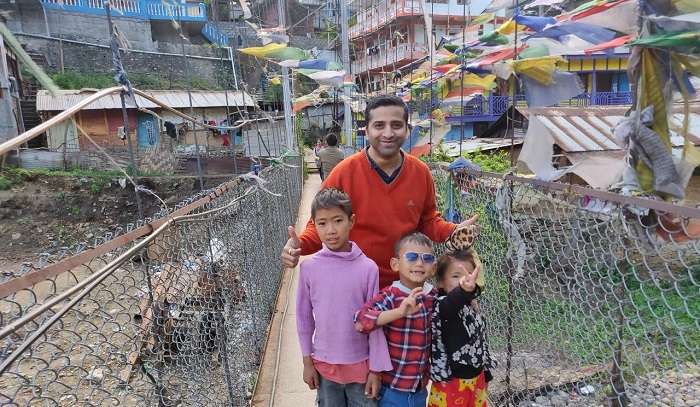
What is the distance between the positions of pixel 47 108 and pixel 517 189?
790 inches

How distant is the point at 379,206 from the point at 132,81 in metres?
23.6

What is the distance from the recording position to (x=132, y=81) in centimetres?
2206

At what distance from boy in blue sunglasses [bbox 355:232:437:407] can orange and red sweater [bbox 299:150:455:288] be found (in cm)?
18

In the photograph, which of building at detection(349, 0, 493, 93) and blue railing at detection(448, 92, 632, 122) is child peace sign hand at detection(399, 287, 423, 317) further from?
building at detection(349, 0, 493, 93)

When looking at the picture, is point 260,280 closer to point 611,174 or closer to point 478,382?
point 478,382

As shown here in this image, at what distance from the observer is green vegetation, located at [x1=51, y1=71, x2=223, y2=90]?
19.7 metres

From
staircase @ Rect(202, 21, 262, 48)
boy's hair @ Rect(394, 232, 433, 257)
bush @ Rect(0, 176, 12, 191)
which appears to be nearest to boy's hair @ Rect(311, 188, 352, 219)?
boy's hair @ Rect(394, 232, 433, 257)

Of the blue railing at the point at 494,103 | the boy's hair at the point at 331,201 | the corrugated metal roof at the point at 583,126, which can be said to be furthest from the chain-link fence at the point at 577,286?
the blue railing at the point at 494,103

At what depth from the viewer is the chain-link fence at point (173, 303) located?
1.29 metres

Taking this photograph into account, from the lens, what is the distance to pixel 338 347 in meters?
1.89

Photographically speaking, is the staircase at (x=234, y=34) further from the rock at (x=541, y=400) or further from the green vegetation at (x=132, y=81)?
the rock at (x=541, y=400)

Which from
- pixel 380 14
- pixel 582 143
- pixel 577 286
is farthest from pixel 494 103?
pixel 577 286

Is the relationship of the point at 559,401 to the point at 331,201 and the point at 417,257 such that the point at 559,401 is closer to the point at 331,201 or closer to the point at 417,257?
the point at 417,257

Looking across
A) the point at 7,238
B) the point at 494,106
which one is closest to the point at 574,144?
the point at 494,106
